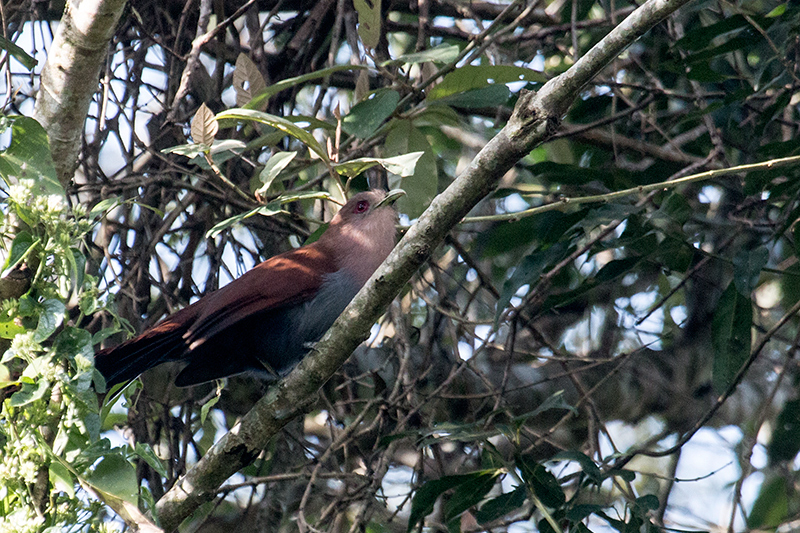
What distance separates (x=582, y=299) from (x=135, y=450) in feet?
11.5

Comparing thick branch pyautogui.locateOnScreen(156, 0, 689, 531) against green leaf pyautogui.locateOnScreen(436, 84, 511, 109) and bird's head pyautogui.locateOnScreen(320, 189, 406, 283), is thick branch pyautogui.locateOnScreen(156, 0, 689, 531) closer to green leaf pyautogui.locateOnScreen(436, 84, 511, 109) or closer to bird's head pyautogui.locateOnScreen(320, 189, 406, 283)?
green leaf pyautogui.locateOnScreen(436, 84, 511, 109)

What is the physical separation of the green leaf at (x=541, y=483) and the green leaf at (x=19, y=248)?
1.85 meters

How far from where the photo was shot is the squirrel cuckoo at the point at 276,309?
10.6ft

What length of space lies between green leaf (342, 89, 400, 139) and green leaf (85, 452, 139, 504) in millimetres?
1463

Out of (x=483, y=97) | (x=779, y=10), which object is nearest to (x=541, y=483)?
(x=483, y=97)

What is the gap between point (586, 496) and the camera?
482 cm

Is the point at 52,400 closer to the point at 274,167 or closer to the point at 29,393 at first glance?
the point at 29,393

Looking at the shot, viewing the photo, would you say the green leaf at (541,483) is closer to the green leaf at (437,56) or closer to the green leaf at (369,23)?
the green leaf at (437,56)

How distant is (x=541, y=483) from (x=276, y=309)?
135 centimetres

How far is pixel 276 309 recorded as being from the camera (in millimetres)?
3486

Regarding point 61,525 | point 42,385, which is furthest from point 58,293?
point 61,525

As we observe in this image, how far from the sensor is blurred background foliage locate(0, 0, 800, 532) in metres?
2.10

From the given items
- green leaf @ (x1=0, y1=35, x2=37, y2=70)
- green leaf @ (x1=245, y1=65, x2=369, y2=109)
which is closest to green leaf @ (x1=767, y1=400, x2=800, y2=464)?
green leaf @ (x1=245, y1=65, x2=369, y2=109)

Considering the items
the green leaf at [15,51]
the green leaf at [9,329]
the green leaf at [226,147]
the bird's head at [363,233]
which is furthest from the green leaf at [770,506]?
the green leaf at [15,51]
